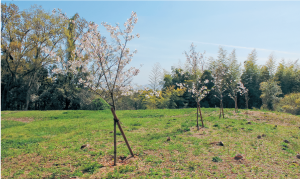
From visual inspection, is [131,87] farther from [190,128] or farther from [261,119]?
[261,119]

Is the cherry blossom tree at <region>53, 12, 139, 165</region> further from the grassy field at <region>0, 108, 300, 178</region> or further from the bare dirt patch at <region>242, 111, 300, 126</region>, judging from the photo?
the bare dirt patch at <region>242, 111, 300, 126</region>

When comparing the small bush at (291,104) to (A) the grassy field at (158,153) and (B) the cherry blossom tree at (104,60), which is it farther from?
(B) the cherry blossom tree at (104,60)

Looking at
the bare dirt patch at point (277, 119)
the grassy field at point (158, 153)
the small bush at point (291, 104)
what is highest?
the small bush at point (291, 104)

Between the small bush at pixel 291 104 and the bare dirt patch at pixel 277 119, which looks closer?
the bare dirt patch at pixel 277 119

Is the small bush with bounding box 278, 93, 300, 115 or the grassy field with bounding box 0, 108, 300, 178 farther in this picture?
the small bush with bounding box 278, 93, 300, 115

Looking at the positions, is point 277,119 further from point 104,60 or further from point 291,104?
point 104,60

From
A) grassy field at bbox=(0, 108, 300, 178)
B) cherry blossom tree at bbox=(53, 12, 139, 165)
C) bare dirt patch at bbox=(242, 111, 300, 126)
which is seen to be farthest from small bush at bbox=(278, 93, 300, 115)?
cherry blossom tree at bbox=(53, 12, 139, 165)

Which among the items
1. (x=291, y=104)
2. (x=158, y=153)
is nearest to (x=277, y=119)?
(x=291, y=104)

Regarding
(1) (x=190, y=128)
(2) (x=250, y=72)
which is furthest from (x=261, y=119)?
(2) (x=250, y=72)

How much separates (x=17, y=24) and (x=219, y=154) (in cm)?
2409

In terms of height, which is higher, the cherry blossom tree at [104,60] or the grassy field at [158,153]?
the cherry blossom tree at [104,60]

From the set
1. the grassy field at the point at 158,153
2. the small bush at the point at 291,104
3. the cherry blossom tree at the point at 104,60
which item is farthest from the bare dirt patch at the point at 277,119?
the cherry blossom tree at the point at 104,60

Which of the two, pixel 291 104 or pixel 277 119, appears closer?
pixel 277 119

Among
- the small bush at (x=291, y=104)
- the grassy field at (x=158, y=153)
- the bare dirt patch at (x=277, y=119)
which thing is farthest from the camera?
the small bush at (x=291, y=104)
